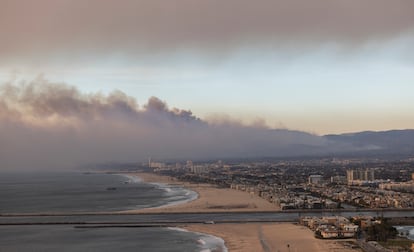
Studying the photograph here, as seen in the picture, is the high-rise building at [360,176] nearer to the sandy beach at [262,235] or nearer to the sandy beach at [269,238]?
the sandy beach at [262,235]

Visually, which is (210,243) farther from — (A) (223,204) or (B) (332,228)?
(A) (223,204)

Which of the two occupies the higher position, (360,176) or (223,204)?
(360,176)

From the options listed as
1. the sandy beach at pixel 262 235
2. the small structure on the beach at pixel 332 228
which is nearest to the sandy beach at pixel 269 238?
the sandy beach at pixel 262 235

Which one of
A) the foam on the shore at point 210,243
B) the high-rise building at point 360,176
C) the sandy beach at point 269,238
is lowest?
the foam on the shore at point 210,243

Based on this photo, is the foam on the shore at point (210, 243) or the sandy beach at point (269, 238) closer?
the sandy beach at point (269, 238)

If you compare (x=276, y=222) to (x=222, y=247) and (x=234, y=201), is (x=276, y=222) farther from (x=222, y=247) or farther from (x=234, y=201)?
(x=234, y=201)

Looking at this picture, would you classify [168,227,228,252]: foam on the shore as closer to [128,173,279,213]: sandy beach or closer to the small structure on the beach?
the small structure on the beach

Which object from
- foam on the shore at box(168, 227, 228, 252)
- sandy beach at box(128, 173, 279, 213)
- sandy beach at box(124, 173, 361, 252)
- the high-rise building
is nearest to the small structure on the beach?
sandy beach at box(124, 173, 361, 252)

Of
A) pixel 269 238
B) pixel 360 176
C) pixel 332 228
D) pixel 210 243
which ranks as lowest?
pixel 210 243

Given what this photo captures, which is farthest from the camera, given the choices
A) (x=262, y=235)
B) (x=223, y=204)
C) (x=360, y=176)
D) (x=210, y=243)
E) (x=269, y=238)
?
(x=360, y=176)

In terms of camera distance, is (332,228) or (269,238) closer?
(269,238)

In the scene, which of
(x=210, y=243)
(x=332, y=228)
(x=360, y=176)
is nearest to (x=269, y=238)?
(x=210, y=243)

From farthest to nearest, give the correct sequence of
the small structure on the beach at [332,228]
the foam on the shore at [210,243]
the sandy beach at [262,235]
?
1. the small structure on the beach at [332,228]
2. the foam on the shore at [210,243]
3. the sandy beach at [262,235]
